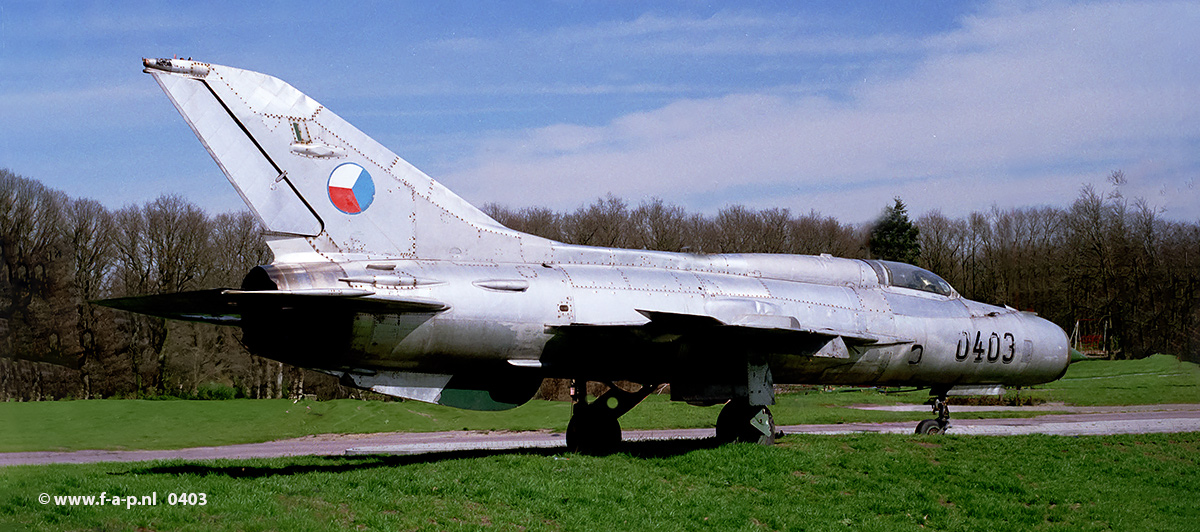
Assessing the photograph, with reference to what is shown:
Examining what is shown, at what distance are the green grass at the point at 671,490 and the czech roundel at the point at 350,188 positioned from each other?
3.80 metres

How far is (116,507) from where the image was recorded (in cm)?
920

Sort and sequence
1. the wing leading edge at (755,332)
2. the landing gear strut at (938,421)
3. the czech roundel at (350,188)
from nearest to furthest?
the czech roundel at (350,188), the wing leading edge at (755,332), the landing gear strut at (938,421)

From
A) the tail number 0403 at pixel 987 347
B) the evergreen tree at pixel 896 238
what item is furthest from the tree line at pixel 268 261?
the tail number 0403 at pixel 987 347

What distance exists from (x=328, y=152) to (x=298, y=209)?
3.39 ft

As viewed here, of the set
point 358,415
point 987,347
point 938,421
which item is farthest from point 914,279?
point 358,415

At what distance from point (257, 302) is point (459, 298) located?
2.70m

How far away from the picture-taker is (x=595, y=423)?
15.3m

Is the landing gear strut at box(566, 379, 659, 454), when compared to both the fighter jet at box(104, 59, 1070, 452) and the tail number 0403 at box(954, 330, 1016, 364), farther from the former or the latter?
the tail number 0403 at box(954, 330, 1016, 364)

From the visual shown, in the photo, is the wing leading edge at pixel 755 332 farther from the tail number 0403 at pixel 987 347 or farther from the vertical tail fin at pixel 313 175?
the vertical tail fin at pixel 313 175

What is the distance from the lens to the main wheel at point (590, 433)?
1528cm

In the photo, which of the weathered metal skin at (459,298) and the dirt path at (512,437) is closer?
the weathered metal skin at (459,298)

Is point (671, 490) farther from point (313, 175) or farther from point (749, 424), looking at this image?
point (313, 175)

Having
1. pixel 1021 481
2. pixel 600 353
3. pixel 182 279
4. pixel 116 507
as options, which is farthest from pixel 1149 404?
pixel 182 279

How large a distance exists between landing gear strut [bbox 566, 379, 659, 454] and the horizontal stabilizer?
12.2ft
